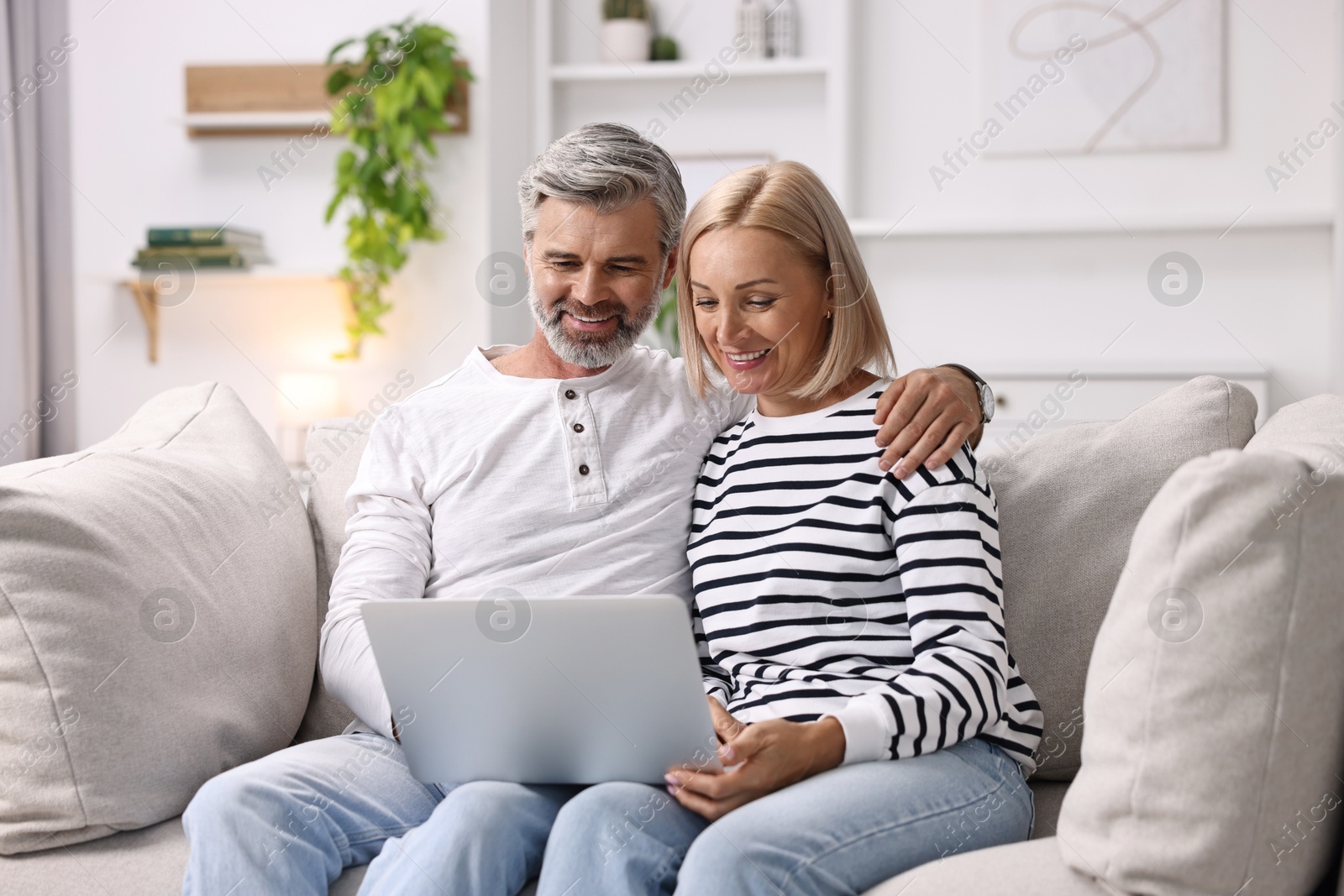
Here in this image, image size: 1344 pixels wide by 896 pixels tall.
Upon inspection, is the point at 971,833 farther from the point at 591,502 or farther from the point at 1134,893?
the point at 591,502

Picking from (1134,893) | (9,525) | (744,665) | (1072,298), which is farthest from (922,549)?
(1072,298)

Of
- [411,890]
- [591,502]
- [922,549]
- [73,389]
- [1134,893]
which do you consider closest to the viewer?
[1134,893]

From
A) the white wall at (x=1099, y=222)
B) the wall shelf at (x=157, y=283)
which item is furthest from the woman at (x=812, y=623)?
the wall shelf at (x=157, y=283)

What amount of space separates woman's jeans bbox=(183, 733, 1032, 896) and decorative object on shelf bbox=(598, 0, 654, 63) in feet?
9.08

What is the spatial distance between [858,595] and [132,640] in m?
0.75

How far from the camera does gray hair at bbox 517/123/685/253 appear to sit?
1.49 metres

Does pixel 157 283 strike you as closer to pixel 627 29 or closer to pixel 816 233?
pixel 627 29

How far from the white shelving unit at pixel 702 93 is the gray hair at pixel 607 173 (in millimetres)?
1961

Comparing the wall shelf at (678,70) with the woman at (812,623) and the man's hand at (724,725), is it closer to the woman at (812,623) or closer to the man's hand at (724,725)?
the woman at (812,623)

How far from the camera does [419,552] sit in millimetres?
1465

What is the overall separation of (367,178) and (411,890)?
2691mm

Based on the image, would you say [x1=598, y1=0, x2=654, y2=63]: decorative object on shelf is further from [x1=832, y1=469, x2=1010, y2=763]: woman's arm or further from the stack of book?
[x1=832, y1=469, x2=1010, y2=763]: woman's arm

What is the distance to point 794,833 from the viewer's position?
1007 millimetres

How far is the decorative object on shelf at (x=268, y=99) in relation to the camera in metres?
3.49
